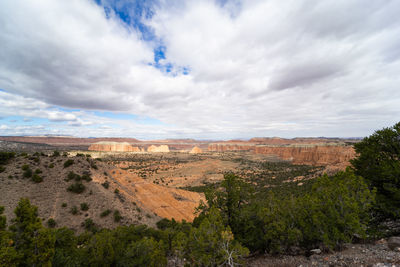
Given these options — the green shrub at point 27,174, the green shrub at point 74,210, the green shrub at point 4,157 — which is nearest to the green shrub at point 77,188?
the green shrub at point 74,210

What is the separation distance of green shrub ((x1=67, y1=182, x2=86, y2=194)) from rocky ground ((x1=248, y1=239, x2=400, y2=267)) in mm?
22069

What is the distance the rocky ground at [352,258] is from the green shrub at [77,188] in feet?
72.4

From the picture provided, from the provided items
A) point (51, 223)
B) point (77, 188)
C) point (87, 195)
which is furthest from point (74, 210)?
point (77, 188)

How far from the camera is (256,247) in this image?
11031 millimetres

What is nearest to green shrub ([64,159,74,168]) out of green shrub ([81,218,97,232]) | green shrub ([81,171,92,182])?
green shrub ([81,171,92,182])

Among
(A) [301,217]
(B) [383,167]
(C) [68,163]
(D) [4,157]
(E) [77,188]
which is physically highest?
(B) [383,167]

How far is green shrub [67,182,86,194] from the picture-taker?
70.1 ft

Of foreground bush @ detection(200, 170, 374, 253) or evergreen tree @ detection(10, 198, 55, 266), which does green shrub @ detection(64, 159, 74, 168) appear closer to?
evergreen tree @ detection(10, 198, 55, 266)

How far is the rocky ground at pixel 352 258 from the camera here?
271 inches

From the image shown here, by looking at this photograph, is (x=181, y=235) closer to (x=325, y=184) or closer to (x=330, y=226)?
(x=330, y=226)

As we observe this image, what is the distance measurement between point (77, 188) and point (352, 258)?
1069 inches

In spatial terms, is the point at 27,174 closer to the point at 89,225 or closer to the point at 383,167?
the point at 89,225

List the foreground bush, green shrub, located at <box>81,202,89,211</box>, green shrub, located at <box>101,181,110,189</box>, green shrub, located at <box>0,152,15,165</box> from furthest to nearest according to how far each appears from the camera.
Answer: green shrub, located at <box>101,181,110,189</box> < green shrub, located at <box>0,152,15,165</box> < green shrub, located at <box>81,202,89,211</box> < the foreground bush

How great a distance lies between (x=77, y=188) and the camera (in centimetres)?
2159
